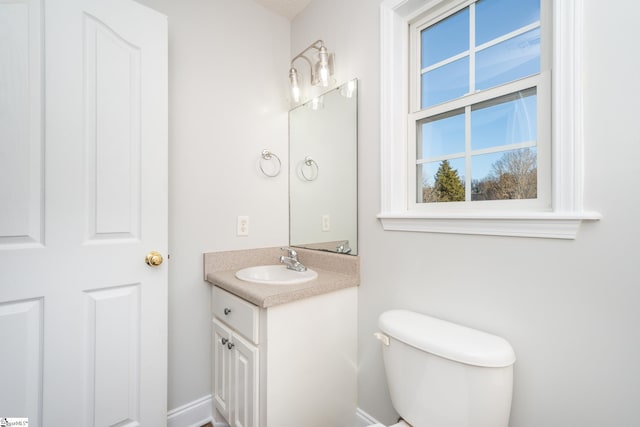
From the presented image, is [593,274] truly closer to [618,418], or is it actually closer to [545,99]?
[618,418]

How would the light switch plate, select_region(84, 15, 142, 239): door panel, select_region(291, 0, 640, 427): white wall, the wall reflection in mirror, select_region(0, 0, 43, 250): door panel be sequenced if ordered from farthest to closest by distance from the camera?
1. the light switch plate
2. the wall reflection in mirror
3. select_region(84, 15, 142, 239): door panel
4. select_region(0, 0, 43, 250): door panel
5. select_region(291, 0, 640, 427): white wall

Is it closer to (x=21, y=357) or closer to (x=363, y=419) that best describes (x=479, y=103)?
(x=363, y=419)

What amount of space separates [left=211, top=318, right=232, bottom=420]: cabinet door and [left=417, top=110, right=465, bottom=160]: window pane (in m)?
1.29

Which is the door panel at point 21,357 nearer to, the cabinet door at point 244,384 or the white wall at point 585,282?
the cabinet door at point 244,384

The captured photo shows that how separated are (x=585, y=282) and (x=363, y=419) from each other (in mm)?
1181

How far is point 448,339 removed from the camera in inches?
37.0

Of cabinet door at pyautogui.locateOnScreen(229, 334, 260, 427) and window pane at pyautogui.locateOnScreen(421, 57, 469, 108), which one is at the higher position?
window pane at pyautogui.locateOnScreen(421, 57, 469, 108)

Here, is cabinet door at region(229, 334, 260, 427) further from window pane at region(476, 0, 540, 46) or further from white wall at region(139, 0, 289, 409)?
window pane at region(476, 0, 540, 46)

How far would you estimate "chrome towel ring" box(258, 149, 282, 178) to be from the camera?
178 cm

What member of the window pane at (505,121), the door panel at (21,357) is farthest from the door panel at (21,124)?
the window pane at (505,121)

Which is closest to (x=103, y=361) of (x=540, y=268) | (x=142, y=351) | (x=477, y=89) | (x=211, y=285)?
(x=142, y=351)

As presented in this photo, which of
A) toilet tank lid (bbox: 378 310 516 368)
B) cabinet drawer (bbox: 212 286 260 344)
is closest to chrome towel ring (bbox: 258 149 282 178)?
cabinet drawer (bbox: 212 286 260 344)

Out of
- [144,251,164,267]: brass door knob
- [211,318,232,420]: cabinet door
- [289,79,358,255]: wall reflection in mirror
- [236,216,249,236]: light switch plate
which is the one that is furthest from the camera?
[236,216,249,236]: light switch plate

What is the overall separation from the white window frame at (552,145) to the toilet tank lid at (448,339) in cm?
36
